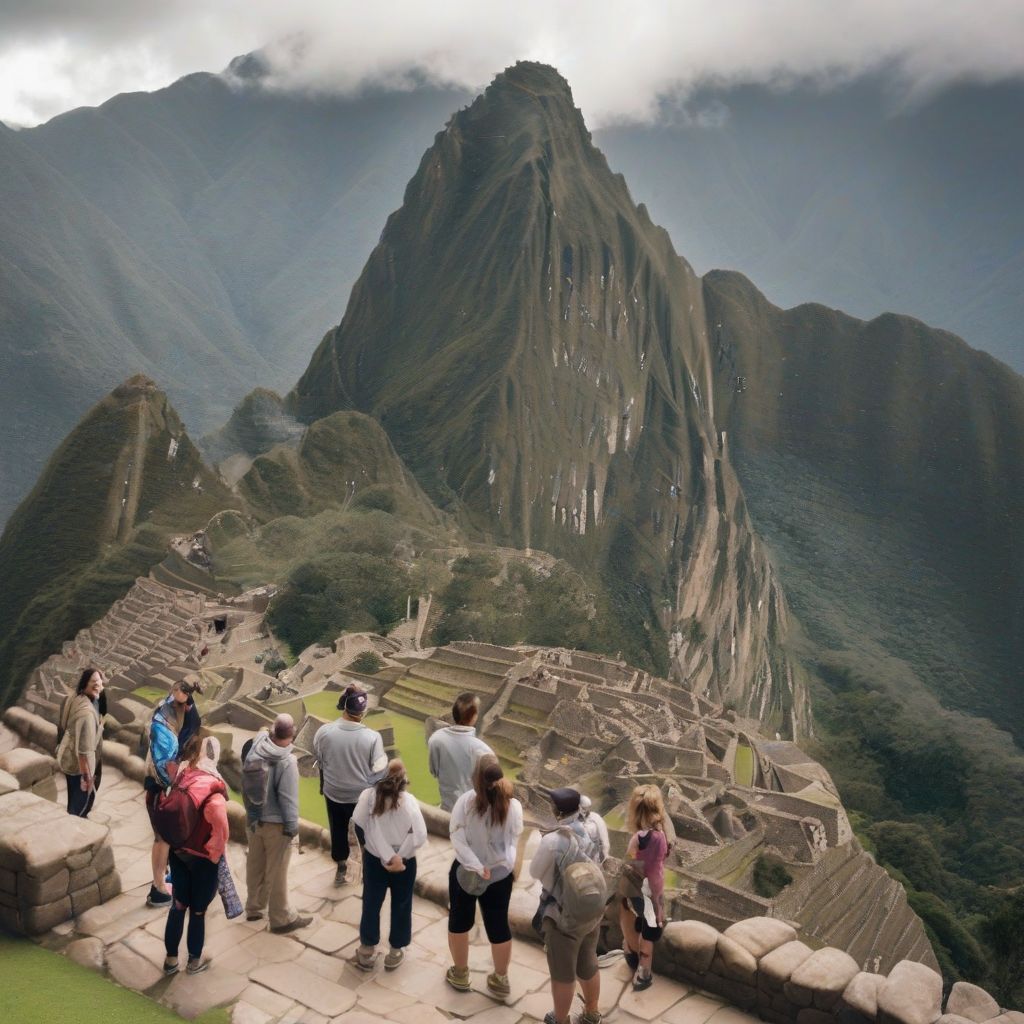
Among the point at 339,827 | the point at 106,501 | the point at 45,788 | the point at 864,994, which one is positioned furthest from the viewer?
the point at 106,501

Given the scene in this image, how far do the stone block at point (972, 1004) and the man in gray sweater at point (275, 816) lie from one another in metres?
4.14

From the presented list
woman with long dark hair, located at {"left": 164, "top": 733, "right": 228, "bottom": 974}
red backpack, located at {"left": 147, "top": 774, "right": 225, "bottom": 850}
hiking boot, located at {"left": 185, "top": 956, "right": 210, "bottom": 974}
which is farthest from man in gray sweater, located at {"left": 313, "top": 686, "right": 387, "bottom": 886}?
hiking boot, located at {"left": 185, "top": 956, "right": 210, "bottom": 974}

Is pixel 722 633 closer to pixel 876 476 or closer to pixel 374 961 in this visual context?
pixel 876 476

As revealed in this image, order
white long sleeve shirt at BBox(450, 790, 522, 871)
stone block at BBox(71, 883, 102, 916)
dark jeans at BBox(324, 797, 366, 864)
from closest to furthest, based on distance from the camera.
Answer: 1. white long sleeve shirt at BBox(450, 790, 522, 871)
2. stone block at BBox(71, 883, 102, 916)
3. dark jeans at BBox(324, 797, 366, 864)

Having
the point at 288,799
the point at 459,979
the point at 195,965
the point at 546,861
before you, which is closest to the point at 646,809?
the point at 546,861

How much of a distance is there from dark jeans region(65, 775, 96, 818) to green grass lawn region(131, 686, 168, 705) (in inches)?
843

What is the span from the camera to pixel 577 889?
17.3ft

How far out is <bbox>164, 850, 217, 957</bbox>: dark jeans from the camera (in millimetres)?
5875

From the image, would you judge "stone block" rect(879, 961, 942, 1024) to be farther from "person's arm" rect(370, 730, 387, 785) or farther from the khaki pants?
the khaki pants

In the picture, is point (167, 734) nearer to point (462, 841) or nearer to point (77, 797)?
point (77, 797)

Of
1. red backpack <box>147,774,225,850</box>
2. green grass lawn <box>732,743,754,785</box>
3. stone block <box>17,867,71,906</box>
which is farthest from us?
green grass lawn <box>732,743,754,785</box>

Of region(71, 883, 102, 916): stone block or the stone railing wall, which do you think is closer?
the stone railing wall

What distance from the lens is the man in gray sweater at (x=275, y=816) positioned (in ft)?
21.3

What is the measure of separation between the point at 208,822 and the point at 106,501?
5422 centimetres
